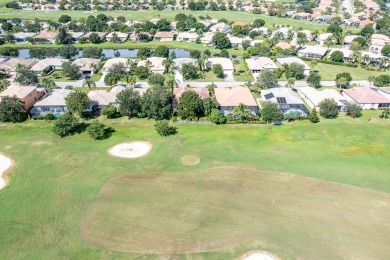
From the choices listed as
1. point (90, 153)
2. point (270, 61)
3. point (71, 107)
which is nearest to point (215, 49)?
point (270, 61)

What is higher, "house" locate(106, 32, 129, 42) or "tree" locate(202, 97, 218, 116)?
"house" locate(106, 32, 129, 42)

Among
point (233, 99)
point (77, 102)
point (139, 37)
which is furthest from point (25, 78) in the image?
point (139, 37)

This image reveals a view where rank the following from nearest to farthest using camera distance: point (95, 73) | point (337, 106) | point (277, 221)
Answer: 1. point (277, 221)
2. point (337, 106)
3. point (95, 73)

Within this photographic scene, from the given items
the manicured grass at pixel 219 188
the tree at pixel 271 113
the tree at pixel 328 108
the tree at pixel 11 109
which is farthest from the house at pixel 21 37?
the tree at pixel 328 108

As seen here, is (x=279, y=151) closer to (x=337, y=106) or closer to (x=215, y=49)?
(x=337, y=106)

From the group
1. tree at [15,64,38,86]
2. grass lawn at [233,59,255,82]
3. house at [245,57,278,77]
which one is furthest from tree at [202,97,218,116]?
tree at [15,64,38,86]

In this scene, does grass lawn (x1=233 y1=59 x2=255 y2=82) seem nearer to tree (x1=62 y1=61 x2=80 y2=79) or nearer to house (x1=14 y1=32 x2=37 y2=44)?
tree (x1=62 y1=61 x2=80 y2=79)
